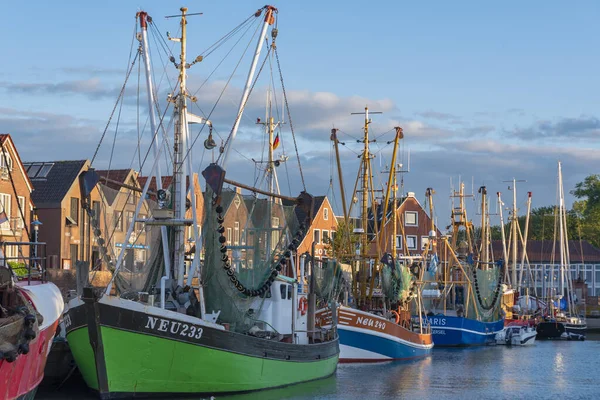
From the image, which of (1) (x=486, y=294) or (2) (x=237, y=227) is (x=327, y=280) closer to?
(2) (x=237, y=227)

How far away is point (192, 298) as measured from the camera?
30.9m

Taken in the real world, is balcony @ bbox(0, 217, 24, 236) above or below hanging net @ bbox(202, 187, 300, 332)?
above

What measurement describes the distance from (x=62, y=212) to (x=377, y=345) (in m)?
28.2

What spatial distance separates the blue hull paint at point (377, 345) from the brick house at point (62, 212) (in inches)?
989

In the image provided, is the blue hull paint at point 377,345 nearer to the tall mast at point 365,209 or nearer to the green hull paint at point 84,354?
the tall mast at point 365,209

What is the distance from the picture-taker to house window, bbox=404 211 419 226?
101 meters

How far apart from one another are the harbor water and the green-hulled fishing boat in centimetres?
123

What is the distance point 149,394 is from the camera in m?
28.6

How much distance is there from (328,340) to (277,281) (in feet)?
15.7

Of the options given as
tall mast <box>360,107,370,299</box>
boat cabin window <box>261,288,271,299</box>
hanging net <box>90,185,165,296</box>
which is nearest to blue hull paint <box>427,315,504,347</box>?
tall mast <box>360,107,370,299</box>

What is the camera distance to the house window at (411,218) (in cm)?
10144

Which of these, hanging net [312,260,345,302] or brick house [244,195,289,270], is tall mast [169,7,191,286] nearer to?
brick house [244,195,289,270]

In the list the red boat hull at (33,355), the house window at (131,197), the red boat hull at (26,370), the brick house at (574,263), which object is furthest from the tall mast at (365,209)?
the brick house at (574,263)

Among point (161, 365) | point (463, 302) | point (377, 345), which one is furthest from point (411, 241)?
point (161, 365)
